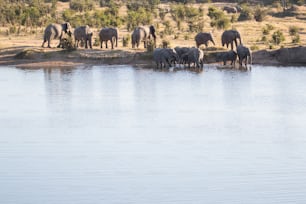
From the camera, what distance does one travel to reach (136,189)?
511 inches

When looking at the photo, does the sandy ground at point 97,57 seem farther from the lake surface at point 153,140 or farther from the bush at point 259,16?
the bush at point 259,16

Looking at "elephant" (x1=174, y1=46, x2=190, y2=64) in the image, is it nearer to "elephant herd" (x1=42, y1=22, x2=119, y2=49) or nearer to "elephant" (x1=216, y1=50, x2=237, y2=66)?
"elephant" (x1=216, y1=50, x2=237, y2=66)

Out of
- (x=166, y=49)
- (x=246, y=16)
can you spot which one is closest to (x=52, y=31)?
(x=166, y=49)

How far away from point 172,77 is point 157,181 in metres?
14.5

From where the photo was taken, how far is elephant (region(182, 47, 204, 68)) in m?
30.6

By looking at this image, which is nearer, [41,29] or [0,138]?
[0,138]

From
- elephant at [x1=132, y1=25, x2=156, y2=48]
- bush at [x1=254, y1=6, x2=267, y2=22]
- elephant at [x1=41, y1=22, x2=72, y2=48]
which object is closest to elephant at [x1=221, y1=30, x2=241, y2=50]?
elephant at [x1=132, y1=25, x2=156, y2=48]

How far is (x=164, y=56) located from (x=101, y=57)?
281 cm

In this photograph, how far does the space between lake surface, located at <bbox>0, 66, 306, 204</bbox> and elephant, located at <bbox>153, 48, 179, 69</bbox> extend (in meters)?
3.06

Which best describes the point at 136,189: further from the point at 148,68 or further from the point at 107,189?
the point at 148,68

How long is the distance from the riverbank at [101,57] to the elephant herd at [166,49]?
71 centimetres

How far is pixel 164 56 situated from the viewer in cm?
3058

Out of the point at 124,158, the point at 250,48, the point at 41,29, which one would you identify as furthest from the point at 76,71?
the point at 124,158

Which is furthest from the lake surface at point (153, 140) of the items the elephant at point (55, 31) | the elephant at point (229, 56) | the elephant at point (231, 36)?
Result: the elephant at point (55, 31)
